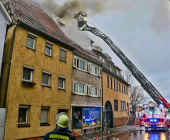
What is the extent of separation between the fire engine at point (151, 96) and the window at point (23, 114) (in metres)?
13.0

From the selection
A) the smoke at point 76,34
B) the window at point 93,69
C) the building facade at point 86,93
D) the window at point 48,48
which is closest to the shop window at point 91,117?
the building facade at point 86,93

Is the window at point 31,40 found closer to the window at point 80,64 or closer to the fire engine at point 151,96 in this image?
the window at point 80,64

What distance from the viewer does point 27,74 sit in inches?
467

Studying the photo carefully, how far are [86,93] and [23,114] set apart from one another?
772cm

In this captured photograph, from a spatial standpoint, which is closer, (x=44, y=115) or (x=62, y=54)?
(x=44, y=115)

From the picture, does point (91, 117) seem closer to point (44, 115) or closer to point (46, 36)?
point (44, 115)

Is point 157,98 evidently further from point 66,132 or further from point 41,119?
point 66,132

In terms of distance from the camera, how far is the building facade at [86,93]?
16609 millimetres

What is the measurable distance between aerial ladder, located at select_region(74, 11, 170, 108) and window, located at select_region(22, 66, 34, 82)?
1117cm

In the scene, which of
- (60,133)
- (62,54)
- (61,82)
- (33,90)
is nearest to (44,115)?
(33,90)

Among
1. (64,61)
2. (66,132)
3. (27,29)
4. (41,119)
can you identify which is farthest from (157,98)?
(66,132)

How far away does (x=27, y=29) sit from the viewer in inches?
473

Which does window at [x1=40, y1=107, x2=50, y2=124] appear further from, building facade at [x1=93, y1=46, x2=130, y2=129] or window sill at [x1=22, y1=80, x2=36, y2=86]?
building facade at [x1=93, y1=46, x2=130, y2=129]

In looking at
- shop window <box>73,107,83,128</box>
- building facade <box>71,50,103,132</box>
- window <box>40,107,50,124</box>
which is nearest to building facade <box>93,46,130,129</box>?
building facade <box>71,50,103,132</box>
